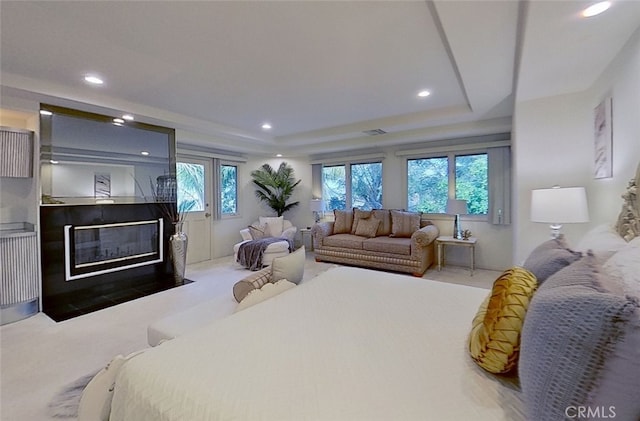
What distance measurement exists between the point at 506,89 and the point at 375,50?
66.9 inches

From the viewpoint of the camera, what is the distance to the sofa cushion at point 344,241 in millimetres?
5055

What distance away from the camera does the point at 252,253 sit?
4.94 meters

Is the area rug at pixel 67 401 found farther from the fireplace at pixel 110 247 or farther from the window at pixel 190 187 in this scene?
the window at pixel 190 187

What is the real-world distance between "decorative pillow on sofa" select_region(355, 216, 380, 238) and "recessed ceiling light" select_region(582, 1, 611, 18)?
4.04 meters

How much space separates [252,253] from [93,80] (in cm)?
315

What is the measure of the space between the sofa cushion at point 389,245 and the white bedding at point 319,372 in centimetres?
288

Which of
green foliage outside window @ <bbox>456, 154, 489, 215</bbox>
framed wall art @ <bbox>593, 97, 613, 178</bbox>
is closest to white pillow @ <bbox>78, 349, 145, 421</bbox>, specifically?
framed wall art @ <bbox>593, 97, 613, 178</bbox>

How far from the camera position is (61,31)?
2096mm

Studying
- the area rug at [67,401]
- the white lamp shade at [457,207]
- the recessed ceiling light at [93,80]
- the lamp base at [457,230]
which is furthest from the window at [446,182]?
the area rug at [67,401]

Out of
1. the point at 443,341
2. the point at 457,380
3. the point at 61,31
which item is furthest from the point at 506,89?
the point at 61,31

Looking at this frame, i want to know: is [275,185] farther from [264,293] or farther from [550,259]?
[550,259]

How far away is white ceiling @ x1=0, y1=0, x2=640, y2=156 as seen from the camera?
182 centimetres

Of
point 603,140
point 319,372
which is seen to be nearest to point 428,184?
point 603,140

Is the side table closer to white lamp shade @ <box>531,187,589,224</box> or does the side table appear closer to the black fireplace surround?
white lamp shade @ <box>531,187,589,224</box>
